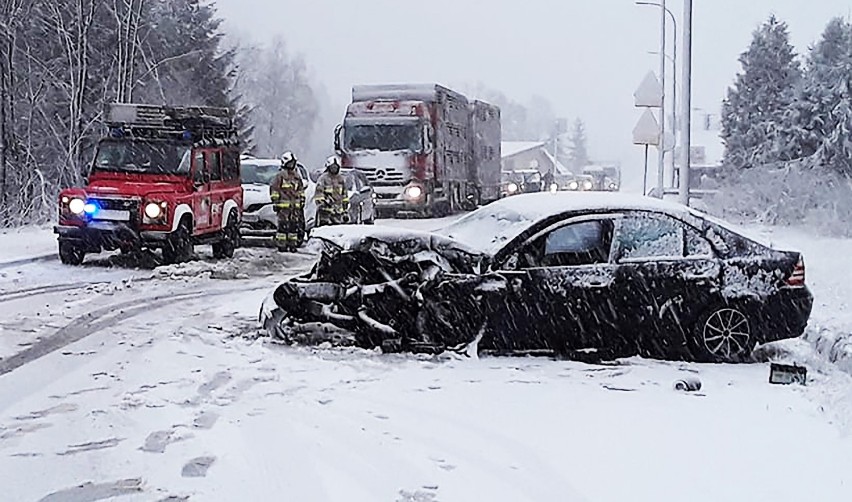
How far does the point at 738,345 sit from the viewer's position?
8938 millimetres

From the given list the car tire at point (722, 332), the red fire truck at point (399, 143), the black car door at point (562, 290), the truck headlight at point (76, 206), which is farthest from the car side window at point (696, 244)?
the red fire truck at point (399, 143)

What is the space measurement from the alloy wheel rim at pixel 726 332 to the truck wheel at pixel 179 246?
29.9ft

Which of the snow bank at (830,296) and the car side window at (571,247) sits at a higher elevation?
the car side window at (571,247)

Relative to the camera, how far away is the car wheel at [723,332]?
8.91 m

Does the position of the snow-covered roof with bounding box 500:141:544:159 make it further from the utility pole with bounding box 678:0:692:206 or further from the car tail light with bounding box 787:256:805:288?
the car tail light with bounding box 787:256:805:288

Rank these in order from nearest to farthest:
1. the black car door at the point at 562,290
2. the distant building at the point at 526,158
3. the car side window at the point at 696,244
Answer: the black car door at the point at 562,290, the car side window at the point at 696,244, the distant building at the point at 526,158

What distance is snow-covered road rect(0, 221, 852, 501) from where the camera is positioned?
5488 millimetres

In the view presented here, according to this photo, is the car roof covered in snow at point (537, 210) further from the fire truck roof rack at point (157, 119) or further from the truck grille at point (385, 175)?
the truck grille at point (385, 175)

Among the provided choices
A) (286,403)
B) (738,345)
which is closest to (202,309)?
(286,403)

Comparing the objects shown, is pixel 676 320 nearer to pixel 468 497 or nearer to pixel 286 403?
pixel 286 403

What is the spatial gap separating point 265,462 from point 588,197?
14.7ft

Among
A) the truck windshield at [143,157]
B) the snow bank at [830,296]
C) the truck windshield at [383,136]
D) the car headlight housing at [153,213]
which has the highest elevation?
the truck windshield at [383,136]

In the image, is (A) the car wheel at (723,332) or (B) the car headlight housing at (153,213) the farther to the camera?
(B) the car headlight housing at (153,213)

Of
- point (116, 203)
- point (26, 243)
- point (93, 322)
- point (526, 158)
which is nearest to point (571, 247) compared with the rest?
point (93, 322)
